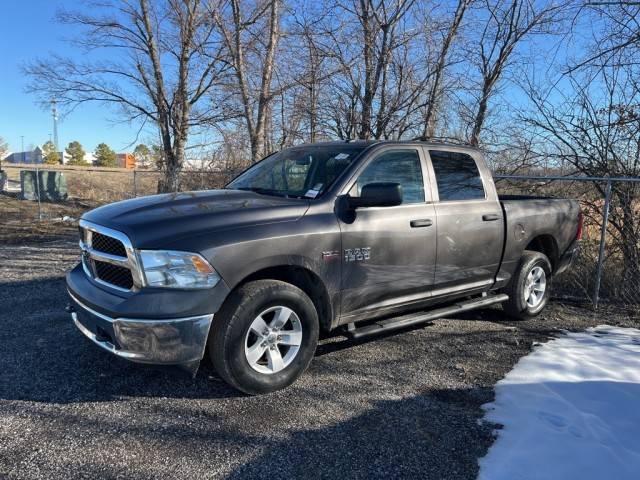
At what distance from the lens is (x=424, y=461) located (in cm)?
286

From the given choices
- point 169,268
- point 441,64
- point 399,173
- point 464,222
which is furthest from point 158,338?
point 441,64

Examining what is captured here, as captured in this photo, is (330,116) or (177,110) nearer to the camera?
(330,116)

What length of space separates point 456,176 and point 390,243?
4.47 ft

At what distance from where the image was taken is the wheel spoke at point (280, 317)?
3629mm

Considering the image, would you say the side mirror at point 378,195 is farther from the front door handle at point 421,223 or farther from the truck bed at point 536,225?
the truck bed at point 536,225

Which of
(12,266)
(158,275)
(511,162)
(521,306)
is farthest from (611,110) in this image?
(12,266)

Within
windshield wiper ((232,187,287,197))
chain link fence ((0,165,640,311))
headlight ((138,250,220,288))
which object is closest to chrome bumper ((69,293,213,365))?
headlight ((138,250,220,288))

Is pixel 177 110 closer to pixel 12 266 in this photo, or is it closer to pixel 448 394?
pixel 12 266

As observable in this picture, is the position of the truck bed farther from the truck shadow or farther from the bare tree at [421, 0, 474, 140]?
the bare tree at [421, 0, 474, 140]

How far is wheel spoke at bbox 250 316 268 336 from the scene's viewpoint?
3.53 metres

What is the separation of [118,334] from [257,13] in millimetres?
13459

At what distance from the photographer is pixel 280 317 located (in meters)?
3.64

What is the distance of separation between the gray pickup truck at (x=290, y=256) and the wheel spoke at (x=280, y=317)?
15mm

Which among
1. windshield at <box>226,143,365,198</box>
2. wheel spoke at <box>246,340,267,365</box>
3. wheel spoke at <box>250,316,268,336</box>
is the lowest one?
wheel spoke at <box>246,340,267,365</box>
